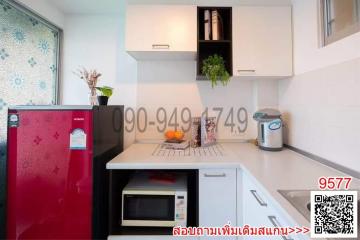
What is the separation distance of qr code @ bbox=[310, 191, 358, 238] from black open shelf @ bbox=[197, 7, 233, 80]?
119cm

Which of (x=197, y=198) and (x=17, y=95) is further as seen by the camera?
(x=17, y=95)

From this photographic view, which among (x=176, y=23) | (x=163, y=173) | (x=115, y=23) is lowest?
(x=163, y=173)

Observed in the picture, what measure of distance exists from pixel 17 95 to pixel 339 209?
2.15 meters

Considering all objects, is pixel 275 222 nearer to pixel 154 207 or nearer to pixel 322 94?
pixel 154 207

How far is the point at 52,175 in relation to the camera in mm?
1254

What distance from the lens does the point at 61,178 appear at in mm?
1257

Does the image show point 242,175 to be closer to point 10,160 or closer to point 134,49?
point 134,49

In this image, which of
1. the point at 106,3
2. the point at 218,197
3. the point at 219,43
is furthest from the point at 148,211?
the point at 106,3

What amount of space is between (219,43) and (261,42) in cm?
35

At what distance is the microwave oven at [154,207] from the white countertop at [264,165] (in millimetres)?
204

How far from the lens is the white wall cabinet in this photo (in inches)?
51.3

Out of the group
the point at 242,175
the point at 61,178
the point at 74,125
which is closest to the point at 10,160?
the point at 61,178

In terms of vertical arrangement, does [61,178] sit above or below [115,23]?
below

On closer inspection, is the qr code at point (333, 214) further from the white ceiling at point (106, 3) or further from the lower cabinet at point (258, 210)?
the white ceiling at point (106, 3)
